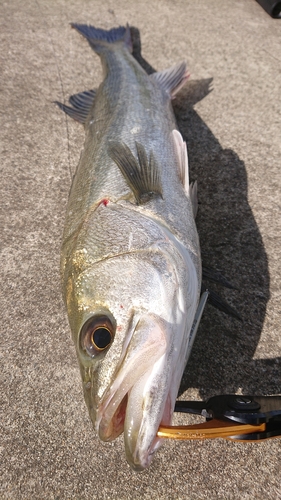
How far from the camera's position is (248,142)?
3.50 meters

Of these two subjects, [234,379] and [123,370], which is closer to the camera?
[123,370]

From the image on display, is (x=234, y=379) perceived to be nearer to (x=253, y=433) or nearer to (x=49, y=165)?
(x=253, y=433)

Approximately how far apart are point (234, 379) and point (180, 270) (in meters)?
0.81

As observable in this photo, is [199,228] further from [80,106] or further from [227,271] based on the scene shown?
[80,106]

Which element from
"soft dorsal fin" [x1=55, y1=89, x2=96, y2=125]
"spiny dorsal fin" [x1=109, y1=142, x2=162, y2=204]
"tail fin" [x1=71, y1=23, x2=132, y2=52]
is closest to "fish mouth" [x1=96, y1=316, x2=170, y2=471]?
"spiny dorsal fin" [x1=109, y1=142, x2=162, y2=204]

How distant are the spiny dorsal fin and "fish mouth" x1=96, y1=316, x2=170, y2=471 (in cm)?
96

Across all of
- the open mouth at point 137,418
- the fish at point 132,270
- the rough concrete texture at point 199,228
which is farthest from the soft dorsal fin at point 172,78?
the open mouth at point 137,418

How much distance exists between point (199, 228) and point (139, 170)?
0.74 metres

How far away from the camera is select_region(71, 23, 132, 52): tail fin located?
165 inches

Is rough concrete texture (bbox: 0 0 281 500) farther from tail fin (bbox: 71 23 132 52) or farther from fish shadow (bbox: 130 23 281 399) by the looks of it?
tail fin (bbox: 71 23 132 52)

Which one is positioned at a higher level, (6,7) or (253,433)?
(253,433)

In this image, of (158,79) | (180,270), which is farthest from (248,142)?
(180,270)

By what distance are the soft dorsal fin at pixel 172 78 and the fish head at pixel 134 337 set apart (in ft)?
7.25

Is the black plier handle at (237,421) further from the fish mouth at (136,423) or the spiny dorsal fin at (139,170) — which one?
the spiny dorsal fin at (139,170)
